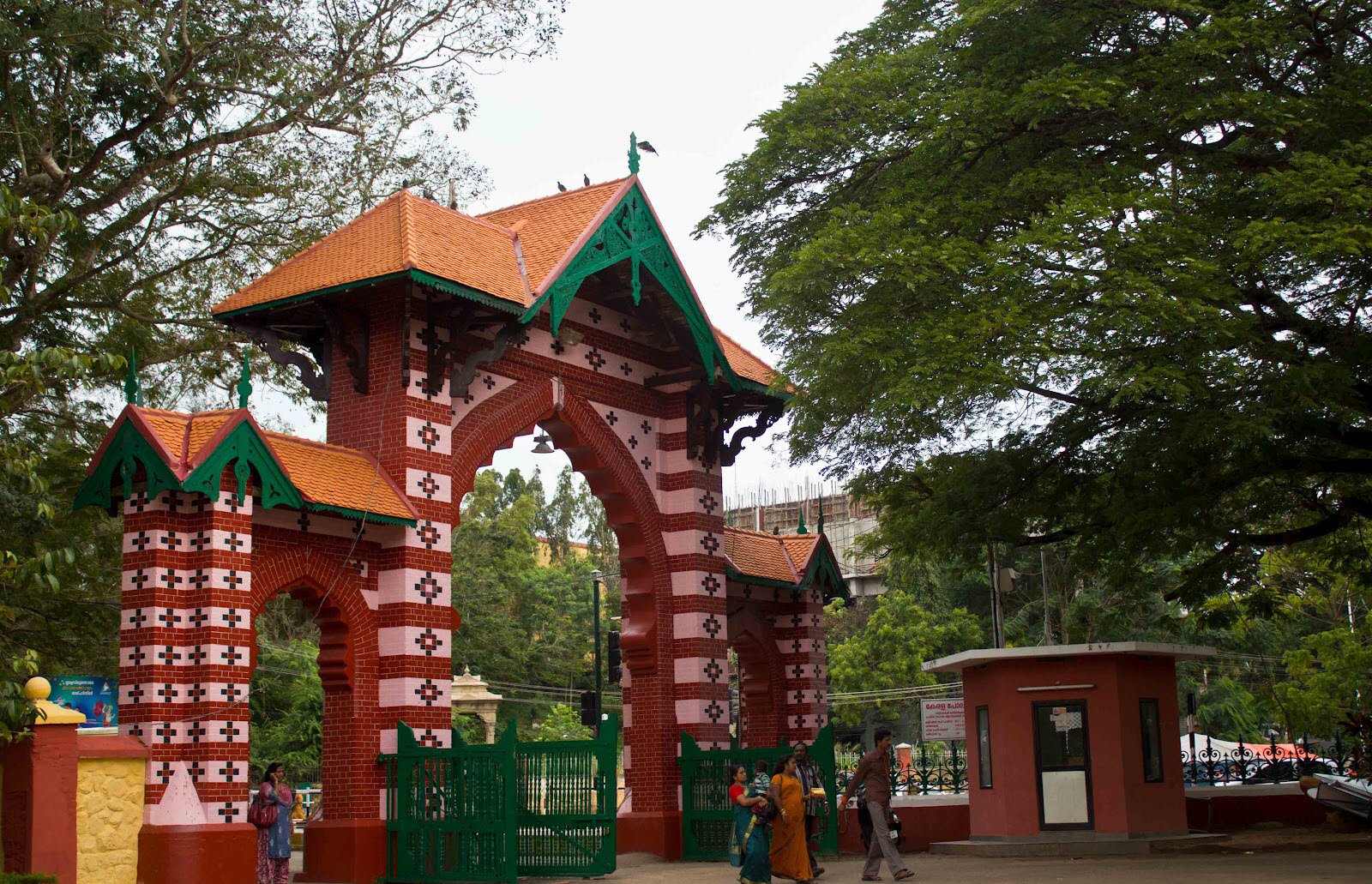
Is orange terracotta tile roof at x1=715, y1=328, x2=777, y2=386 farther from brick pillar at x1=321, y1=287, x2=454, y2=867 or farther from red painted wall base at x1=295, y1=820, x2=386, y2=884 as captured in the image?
red painted wall base at x1=295, y1=820, x2=386, y2=884

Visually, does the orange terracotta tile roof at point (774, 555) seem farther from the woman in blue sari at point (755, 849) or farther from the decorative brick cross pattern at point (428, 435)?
the woman in blue sari at point (755, 849)

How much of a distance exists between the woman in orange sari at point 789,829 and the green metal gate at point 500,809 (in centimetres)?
205

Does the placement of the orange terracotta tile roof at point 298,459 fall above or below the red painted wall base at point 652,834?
above

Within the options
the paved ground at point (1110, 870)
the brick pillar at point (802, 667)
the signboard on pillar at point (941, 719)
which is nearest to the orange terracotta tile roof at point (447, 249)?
the paved ground at point (1110, 870)

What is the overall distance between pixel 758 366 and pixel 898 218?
7.57 m

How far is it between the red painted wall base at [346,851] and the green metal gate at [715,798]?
18.4 ft

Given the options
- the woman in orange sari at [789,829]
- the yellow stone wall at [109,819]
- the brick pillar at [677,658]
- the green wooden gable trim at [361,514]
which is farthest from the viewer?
the brick pillar at [677,658]

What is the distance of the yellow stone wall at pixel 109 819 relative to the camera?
564 inches

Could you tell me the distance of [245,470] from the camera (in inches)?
628

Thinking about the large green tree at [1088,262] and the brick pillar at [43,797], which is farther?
the large green tree at [1088,262]

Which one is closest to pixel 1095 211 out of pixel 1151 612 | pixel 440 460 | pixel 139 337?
pixel 440 460

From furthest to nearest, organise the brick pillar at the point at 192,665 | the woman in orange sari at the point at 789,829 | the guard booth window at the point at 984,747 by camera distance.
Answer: the guard booth window at the point at 984,747
the woman in orange sari at the point at 789,829
the brick pillar at the point at 192,665

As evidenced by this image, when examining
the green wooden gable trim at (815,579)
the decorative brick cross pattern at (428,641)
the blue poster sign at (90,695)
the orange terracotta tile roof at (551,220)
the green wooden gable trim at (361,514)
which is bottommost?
the blue poster sign at (90,695)

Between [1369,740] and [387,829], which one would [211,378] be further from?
[1369,740]
